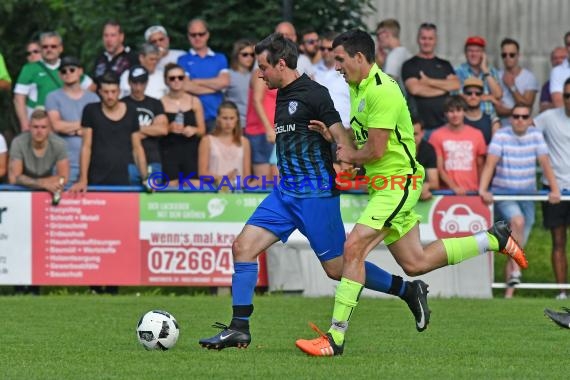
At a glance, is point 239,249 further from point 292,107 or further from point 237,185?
Answer: point 237,185

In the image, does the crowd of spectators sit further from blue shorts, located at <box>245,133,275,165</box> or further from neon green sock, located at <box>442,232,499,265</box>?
neon green sock, located at <box>442,232,499,265</box>

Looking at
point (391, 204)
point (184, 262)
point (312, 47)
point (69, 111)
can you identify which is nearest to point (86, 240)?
A: point (184, 262)

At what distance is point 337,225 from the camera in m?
9.75

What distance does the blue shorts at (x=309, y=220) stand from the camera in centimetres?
968

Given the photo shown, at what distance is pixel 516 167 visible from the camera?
51.6 feet

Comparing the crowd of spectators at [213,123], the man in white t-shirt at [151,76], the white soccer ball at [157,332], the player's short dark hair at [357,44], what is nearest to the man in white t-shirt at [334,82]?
the crowd of spectators at [213,123]

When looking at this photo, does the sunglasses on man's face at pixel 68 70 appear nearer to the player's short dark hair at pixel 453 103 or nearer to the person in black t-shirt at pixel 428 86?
the person in black t-shirt at pixel 428 86

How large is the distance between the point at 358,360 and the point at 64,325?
3578 mm

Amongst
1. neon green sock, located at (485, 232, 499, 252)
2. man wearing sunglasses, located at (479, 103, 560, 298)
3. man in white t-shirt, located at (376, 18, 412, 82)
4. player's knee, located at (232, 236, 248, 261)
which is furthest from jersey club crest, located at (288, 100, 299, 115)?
man in white t-shirt, located at (376, 18, 412, 82)

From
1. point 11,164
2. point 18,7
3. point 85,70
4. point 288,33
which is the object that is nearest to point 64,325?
point 11,164

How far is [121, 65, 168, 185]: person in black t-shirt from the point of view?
15695 mm

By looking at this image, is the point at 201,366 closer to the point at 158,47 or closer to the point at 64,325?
the point at 64,325

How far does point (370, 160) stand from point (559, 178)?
7079 millimetres

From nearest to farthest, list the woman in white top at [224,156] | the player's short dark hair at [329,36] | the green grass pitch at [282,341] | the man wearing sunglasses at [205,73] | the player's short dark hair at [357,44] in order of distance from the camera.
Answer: the green grass pitch at [282,341] → the player's short dark hair at [357,44] → the woman in white top at [224,156] → the man wearing sunglasses at [205,73] → the player's short dark hair at [329,36]
